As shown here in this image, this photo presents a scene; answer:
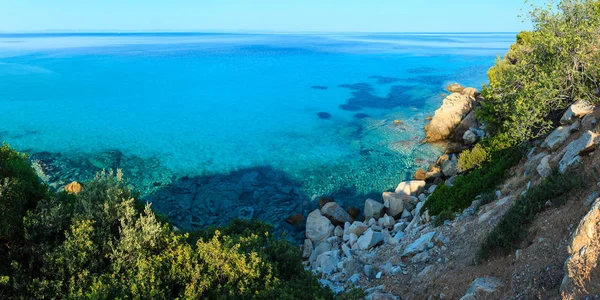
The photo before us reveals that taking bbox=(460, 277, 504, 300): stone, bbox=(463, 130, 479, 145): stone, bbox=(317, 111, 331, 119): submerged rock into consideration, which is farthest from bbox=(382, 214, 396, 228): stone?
bbox=(317, 111, 331, 119): submerged rock

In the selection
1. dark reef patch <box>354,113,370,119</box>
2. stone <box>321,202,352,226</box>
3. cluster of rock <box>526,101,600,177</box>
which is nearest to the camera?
cluster of rock <box>526,101,600,177</box>

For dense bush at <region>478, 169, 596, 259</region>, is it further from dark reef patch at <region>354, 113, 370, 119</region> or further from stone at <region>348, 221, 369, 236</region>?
dark reef patch at <region>354, 113, 370, 119</region>

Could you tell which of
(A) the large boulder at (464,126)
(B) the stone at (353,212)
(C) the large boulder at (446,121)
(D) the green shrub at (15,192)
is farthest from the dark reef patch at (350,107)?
(D) the green shrub at (15,192)

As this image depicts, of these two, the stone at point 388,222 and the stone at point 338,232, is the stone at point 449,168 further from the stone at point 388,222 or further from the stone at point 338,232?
the stone at point 338,232

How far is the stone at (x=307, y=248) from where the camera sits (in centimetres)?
1742

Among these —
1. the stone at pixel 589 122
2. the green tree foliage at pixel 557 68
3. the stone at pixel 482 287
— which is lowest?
the stone at pixel 482 287

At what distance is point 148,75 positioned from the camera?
2847 inches

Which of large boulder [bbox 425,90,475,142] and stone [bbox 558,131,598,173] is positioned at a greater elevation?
stone [bbox 558,131,598,173]

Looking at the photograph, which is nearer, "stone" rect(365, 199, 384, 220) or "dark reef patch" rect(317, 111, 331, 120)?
"stone" rect(365, 199, 384, 220)

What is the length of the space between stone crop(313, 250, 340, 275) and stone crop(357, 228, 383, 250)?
1186 millimetres

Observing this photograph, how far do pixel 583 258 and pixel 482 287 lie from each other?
2.24 m

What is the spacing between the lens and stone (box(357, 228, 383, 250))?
15.8 metres

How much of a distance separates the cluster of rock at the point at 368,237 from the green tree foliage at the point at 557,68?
659 cm

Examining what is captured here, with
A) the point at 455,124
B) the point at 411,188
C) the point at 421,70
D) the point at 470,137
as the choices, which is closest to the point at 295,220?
the point at 411,188
